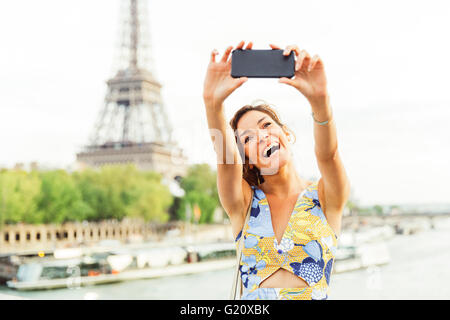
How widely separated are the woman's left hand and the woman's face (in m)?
0.29

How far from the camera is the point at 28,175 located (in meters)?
29.0

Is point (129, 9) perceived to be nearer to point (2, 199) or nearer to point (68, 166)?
point (68, 166)

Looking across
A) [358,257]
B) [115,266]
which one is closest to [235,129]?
[115,266]

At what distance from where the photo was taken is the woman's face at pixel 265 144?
1.70 m

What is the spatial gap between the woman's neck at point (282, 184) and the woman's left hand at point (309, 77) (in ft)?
1.17

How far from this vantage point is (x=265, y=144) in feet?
5.58

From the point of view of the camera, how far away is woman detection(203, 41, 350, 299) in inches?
57.6

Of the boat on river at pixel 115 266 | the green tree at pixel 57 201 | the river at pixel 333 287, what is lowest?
the river at pixel 333 287

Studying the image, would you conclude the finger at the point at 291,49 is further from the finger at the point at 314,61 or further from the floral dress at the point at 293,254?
the floral dress at the point at 293,254

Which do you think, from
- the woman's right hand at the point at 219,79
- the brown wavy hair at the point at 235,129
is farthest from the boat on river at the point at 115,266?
the woman's right hand at the point at 219,79

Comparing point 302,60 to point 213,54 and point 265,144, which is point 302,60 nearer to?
point 213,54

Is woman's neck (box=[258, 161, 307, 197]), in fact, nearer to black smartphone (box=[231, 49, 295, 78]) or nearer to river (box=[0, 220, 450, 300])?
black smartphone (box=[231, 49, 295, 78])

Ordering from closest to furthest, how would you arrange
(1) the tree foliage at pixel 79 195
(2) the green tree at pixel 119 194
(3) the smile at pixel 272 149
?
(3) the smile at pixel 272 149 < (1) the tree foliage at pixel 79 195 < (2) the green tree at pixel 119 194

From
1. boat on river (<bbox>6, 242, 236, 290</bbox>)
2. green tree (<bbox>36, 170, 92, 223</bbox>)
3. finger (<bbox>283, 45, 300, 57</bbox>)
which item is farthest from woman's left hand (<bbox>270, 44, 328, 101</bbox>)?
green tree (<bbox>36, 170, 92, 223</bbox>)
